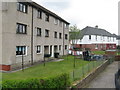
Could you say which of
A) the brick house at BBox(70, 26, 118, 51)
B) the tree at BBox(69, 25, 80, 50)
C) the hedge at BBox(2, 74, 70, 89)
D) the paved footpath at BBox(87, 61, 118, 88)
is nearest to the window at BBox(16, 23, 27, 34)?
the paved footpath at BBox(87, 61, 118, 88)

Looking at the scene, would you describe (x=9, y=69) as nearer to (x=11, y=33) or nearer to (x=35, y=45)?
(x=11, y=33)

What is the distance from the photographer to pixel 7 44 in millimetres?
15953

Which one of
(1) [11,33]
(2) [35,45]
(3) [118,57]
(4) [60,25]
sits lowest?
(3) [118,57]

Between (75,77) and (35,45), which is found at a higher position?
(35,45)

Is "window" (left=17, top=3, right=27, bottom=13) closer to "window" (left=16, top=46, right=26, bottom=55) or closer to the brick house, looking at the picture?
"window" (left=16, top=46, right=26, bottom=55)

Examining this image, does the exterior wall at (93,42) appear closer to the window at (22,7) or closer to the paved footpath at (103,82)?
the paved footpath at (103,82)

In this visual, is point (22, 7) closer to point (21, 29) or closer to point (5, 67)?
point (21, 29)

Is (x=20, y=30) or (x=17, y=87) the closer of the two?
(x=17, y=87)

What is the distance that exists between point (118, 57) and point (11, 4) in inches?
1067

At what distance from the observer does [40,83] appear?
8.02 meters

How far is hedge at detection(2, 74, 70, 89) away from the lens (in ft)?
23.2

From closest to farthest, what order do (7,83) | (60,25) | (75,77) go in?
(7,83), (75,77), (60,25)

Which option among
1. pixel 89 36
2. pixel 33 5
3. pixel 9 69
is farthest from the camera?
pixel 89 36

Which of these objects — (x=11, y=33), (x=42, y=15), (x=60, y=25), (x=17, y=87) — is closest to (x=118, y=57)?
(x=60, y=25)
